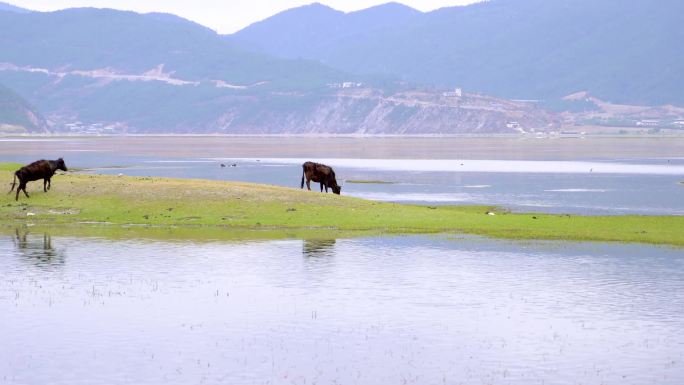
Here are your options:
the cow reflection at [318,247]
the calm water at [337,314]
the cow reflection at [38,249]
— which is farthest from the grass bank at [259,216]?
the calm water at [337,314]

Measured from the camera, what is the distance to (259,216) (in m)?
56.7

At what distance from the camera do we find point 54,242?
157 feet

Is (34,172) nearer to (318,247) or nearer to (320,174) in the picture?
(320,174)

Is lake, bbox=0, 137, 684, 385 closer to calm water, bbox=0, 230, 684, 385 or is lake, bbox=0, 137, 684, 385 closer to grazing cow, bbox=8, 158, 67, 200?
calm water, bbox=0, 230, 684, 385

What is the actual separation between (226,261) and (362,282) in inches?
286

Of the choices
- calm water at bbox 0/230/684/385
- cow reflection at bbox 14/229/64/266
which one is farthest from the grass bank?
calm water at bbox 0/230/684/385

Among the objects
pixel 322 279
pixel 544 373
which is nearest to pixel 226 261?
pixel 322 279

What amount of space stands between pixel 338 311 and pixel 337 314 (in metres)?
0.46

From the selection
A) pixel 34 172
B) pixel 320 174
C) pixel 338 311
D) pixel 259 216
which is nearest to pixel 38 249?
pixel 259 216

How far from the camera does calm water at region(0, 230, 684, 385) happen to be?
24.7 meters

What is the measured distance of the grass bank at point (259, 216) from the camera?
2093 inches

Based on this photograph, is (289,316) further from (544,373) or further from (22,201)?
(22,201)

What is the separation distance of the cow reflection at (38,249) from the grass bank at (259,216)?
4074 millimetres

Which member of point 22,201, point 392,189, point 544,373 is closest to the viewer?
point 544,373
